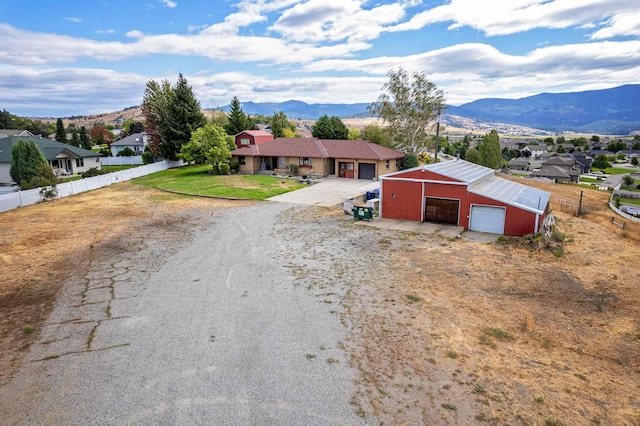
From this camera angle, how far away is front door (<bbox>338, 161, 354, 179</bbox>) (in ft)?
133

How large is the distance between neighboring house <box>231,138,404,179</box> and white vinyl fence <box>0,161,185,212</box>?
12.2 meters

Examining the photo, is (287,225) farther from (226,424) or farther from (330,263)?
(226,424)

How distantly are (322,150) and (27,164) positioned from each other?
91.8 feet

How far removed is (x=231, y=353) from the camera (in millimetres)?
8953

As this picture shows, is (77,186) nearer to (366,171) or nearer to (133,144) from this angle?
(366,171)

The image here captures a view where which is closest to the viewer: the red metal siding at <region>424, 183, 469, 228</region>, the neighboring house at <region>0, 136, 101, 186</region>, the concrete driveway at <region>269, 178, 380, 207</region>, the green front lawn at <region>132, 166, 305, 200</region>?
the red metal siding at <region>424, 183, 469, 228</region>

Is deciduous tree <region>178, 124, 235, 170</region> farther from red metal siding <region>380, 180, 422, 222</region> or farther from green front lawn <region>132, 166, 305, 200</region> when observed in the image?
red metal siding <region>380, 180, 422, 222</region>

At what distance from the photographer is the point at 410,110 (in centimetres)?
4841

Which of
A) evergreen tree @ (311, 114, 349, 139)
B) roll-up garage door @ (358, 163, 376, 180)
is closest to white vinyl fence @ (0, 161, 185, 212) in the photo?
evergreen tree @ (311, 114, 349, 139)

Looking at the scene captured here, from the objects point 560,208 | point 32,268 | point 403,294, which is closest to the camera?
point 403,294

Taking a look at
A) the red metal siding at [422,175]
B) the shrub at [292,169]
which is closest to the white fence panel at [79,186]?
the shrub at [292,169]

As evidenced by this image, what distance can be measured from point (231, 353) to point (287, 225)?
43.2 ft

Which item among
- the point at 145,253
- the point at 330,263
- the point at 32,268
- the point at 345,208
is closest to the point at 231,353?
the point at 330,263

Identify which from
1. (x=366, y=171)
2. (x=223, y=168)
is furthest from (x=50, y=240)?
(x=366, y=171)
